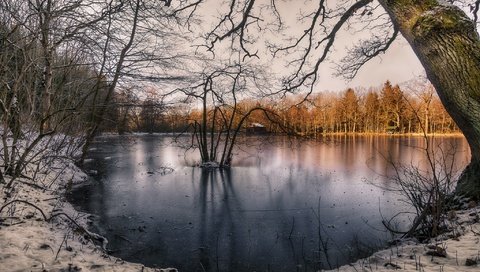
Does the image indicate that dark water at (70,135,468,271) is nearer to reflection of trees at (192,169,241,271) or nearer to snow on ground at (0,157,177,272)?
reflection of trees at (192,169,241,271)

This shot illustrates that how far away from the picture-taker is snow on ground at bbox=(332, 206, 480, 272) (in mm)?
3075

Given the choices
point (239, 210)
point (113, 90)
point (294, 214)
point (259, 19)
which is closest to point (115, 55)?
point (113, 90)

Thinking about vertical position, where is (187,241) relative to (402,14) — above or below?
below

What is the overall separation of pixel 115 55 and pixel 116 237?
7915mm

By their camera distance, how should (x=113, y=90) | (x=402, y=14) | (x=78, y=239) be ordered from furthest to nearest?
(x=113, y=90) < (x=78, y=239) < (x=402, y=14)

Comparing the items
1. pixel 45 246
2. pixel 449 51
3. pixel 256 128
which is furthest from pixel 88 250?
pixel 256 128

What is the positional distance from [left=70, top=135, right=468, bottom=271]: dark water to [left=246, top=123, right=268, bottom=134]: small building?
541 cm

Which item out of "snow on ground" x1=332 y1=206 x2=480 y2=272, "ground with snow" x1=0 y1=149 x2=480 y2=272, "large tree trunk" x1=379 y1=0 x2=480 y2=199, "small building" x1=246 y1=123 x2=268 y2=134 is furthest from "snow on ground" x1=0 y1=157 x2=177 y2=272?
"small building" x1=246 y1=123 x2=268 y2=134

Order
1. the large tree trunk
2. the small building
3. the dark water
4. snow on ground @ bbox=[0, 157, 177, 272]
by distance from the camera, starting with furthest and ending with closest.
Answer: the small building < the dark water < the large tree trunk < snow on ground @ bbox=[0, 157, 177, 272]

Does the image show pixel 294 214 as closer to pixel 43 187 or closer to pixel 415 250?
pixel 415 250

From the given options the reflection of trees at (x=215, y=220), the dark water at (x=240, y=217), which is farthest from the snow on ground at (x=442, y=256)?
the reflection of trees at (x=215, y=220)

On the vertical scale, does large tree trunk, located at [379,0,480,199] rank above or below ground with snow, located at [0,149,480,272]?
above

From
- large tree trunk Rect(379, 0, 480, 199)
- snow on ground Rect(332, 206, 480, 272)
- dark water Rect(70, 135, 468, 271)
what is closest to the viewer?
snow on ground Rect(332, 206, 480, 272)

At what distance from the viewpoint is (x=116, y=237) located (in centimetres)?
557
